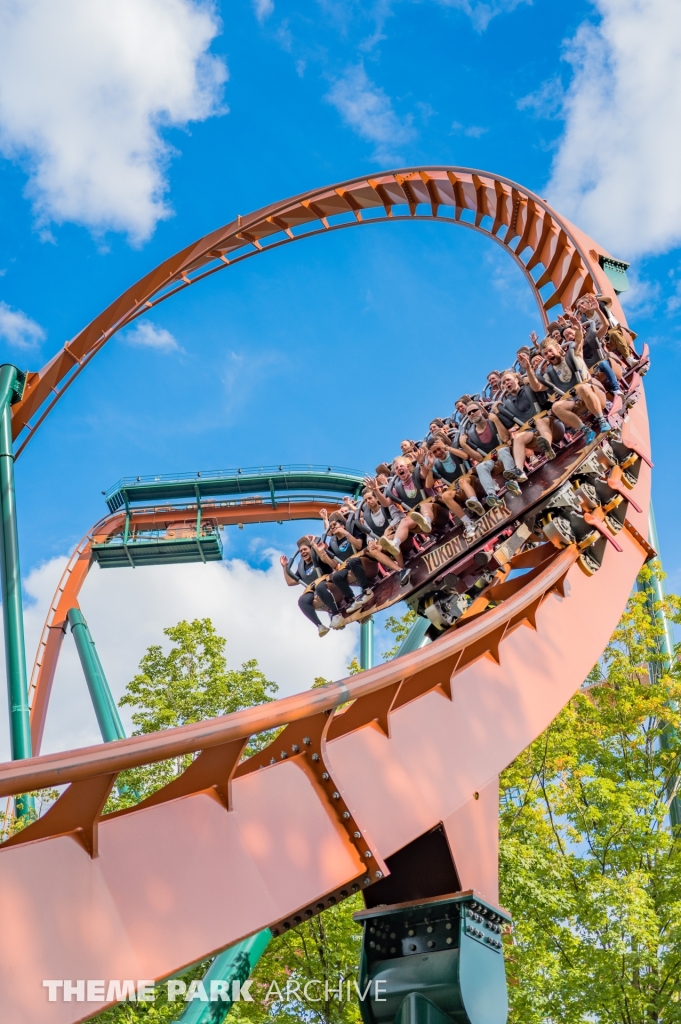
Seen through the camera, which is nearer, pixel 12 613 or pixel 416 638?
pixel 12 613

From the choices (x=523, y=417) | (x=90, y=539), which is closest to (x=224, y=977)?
(x=523, y=417)

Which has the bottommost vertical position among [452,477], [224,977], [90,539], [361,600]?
[224,977]

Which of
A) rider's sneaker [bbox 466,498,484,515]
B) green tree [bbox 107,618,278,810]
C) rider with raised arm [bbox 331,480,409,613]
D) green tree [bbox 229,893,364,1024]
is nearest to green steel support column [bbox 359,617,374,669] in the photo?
green tree [bbox 107,618,278,810]

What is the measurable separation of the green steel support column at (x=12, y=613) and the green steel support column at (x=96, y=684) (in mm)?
2338

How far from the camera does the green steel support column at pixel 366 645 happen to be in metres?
14.9

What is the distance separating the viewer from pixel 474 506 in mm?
8070

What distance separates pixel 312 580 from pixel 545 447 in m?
2.63

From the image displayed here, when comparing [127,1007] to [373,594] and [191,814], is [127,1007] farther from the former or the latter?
[191,814]

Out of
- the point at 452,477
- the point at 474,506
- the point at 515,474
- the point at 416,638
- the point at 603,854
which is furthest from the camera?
the point at 416,638

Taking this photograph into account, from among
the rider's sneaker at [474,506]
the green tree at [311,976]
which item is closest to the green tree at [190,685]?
the green tree at [311,976]

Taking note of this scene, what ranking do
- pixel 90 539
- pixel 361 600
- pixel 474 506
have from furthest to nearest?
pixel 90 539, pixel 361 600, pixel 474 506

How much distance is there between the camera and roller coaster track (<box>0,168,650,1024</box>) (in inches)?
131

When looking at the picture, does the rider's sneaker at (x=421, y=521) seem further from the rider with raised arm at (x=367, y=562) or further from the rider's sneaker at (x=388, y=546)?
the rider with raised arm at (x=367, y=562)

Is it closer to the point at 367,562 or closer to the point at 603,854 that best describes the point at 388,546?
the point at 367,562
